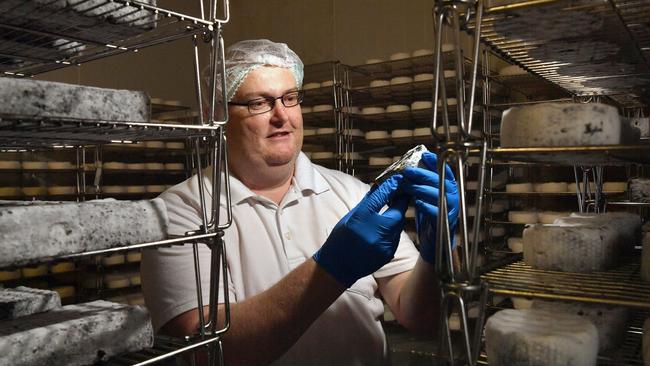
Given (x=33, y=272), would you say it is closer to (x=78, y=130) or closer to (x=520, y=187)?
(x=520, y=187)

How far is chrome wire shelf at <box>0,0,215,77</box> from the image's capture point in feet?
2.71

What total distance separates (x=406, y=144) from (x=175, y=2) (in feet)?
8.42

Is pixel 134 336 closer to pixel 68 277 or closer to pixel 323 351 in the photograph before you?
pixel 323 351

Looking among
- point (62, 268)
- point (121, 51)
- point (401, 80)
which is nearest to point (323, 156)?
point (401, 80)

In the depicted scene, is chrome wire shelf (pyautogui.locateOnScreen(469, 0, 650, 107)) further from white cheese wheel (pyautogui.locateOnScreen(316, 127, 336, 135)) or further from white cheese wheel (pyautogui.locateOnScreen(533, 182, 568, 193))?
white cheese wheel (pyautogui.locateOnScreen(316, 127, 336, 135))

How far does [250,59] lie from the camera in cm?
189

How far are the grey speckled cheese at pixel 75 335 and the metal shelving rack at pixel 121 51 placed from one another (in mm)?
49

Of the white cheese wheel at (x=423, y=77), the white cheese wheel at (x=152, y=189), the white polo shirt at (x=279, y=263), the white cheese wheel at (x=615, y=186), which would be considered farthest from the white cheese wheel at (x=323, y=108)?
the white polo shirt at (x=279, y=263)

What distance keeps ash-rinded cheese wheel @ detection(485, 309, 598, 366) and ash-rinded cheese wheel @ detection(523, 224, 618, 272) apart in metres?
0.15

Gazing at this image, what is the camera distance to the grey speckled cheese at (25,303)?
0.95 m

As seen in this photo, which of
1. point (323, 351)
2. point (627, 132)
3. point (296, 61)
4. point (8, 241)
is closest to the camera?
point (8, 241)

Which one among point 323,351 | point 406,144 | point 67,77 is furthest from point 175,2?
point 323,351

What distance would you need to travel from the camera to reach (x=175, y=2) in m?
5.11

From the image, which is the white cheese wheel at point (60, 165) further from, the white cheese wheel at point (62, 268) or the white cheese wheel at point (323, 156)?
the white cheese wheel at point (323, 156)
